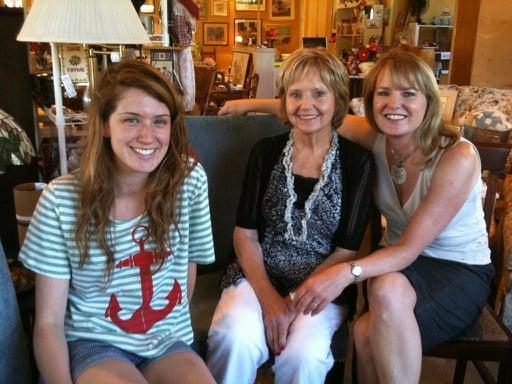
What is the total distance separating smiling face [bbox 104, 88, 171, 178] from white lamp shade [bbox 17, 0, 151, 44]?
1.28ft

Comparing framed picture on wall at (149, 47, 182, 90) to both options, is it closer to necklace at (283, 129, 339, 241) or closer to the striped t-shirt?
necklace at (283, 129, 339, 241)

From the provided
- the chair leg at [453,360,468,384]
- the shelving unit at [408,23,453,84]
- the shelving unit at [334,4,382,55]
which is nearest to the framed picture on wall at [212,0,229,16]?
the shelving unit at [334,4,382,55]

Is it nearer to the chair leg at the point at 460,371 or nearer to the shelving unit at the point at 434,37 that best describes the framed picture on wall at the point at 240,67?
the shelving unit at the point at 434,37

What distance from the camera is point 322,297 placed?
1322 mm

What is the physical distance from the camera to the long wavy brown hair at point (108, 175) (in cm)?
110

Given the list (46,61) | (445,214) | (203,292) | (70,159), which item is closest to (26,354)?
(203,292)

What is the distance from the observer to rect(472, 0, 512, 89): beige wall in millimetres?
4082

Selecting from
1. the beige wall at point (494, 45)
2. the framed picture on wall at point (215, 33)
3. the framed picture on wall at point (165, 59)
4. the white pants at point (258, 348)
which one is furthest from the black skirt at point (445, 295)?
the framed picture on wall at point (215, 33)

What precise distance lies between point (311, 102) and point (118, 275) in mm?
710

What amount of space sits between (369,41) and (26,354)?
6590 mm

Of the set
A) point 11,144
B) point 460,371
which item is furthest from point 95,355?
point 460,371

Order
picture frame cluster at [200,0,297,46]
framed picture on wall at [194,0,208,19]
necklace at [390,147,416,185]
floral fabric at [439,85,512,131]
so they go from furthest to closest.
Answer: picture frame cluster at [200,0,297,46] < framed picture on wall at [194,0,208,19] < floral fabric at [439,85,512,131] < necklace at [390,147,416,185]

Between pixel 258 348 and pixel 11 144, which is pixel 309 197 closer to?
pixel 258 348

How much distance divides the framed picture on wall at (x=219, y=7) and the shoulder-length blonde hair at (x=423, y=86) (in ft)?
26.7
